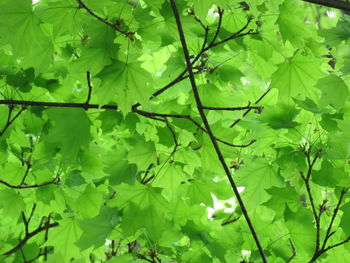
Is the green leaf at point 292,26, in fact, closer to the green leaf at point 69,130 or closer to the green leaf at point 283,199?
the green leaf at point 283,199

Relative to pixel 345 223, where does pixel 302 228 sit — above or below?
below

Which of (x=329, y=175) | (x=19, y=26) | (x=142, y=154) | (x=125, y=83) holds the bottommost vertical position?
(x=329, y=175)

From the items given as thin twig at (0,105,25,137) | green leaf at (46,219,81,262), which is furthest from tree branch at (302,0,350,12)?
green leaf at (46,219,81,262)

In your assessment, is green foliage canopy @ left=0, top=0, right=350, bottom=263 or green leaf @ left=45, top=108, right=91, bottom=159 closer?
green foliage canopy @ left=0, top=0, right=350, bottom=263

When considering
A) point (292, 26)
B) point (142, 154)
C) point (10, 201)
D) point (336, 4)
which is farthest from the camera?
point (10, 201)

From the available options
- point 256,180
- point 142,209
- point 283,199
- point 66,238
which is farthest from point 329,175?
point 66,238

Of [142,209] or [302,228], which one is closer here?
[142,209]

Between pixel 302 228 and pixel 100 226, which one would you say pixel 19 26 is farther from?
pixel 302 228

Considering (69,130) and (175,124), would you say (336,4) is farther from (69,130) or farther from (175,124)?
(69,130)

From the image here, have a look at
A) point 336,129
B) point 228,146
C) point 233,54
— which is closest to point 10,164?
point 228,146

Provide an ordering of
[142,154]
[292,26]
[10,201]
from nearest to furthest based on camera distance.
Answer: [292,26] → [142,154] → [10,201]

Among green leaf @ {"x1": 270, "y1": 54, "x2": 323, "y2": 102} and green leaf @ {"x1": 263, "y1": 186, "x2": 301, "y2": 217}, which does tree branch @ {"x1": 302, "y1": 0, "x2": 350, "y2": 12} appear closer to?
green leaf @ {"x1": 270, "y1": 54, "x2": 323, "y2": 102}

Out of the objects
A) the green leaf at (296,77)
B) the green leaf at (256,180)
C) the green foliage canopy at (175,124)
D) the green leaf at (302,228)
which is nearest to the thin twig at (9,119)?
the green foliage canopy at (175,124)

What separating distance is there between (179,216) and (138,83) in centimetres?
108
